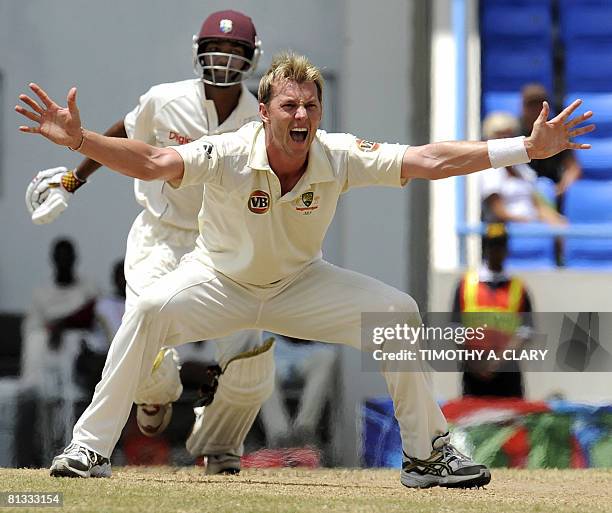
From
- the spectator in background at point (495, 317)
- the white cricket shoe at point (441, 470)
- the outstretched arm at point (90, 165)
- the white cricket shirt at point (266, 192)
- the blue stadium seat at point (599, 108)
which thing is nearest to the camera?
the white cricket shirt at point (266, 192)

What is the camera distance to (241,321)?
249 inches

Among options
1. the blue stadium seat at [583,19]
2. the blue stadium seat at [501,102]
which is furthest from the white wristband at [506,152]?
the blue stadium seat at [583,19]

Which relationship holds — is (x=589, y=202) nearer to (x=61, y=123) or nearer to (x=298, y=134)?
(x=298, y=134)

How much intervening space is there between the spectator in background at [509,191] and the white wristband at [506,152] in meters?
3.53

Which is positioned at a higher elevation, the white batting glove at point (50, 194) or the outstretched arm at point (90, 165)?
the outstretched arm at point (90, 165)

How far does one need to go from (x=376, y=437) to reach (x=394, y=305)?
9.66 feet

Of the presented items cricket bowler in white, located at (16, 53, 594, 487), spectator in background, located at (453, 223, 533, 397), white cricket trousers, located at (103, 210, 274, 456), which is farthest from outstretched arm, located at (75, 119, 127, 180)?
spectator in background, located at (453, 223, 533, 397)

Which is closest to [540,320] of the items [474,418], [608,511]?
[474,418]

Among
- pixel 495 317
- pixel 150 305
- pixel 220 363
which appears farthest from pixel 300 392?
pixel 150 305

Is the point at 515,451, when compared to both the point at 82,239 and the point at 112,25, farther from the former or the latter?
the point at 112,25

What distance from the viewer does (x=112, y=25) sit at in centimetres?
1099

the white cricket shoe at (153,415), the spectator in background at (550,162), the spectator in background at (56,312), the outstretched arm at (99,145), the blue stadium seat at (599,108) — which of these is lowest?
the white cricket shoe at (153,415)

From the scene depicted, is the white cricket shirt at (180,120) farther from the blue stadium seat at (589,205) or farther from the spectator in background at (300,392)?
the blue stadium seat at (589,205)

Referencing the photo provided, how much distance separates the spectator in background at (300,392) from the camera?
31.8 ft
